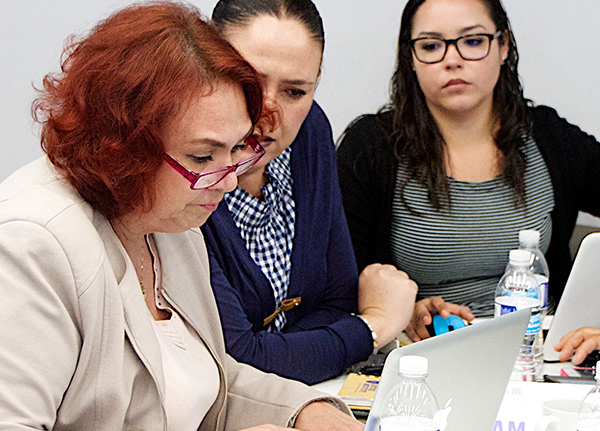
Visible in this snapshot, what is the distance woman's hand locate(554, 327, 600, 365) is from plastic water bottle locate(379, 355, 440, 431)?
0.68 metres

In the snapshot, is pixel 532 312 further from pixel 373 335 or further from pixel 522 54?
pixel 522 54

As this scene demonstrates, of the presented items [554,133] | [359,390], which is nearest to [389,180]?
[554,133]

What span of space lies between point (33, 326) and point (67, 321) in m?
0.05

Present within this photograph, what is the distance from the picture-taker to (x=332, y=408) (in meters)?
1.24

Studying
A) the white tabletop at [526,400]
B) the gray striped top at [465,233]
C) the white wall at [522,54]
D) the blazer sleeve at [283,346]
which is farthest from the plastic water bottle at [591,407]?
the white wall at [522,54]

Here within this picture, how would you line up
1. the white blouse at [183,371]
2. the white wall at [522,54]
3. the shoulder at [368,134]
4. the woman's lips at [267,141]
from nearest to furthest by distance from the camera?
1. the white blouse at [183,371]
2. the woman's lips at [267,141]
3. the shoulder at [368,134]
4. the white wall at [522,54]

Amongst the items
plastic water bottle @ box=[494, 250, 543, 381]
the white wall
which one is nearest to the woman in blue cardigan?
plastic water bottle @ box=[494, 250, 543, 381]

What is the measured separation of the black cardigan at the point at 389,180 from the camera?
2.20m

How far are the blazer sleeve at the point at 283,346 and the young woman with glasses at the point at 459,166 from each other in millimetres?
678

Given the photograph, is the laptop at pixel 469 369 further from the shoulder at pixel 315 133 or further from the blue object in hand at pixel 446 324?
the shoulder at pixel 315 133

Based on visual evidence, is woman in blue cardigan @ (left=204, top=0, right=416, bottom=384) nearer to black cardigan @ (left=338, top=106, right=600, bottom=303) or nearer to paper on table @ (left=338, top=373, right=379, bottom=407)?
paper on table @ (left=338, top=373, right=379, bottom=407)

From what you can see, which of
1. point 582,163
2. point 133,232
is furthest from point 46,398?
point 582,163

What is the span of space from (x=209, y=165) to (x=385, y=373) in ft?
1.43

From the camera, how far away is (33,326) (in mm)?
885
